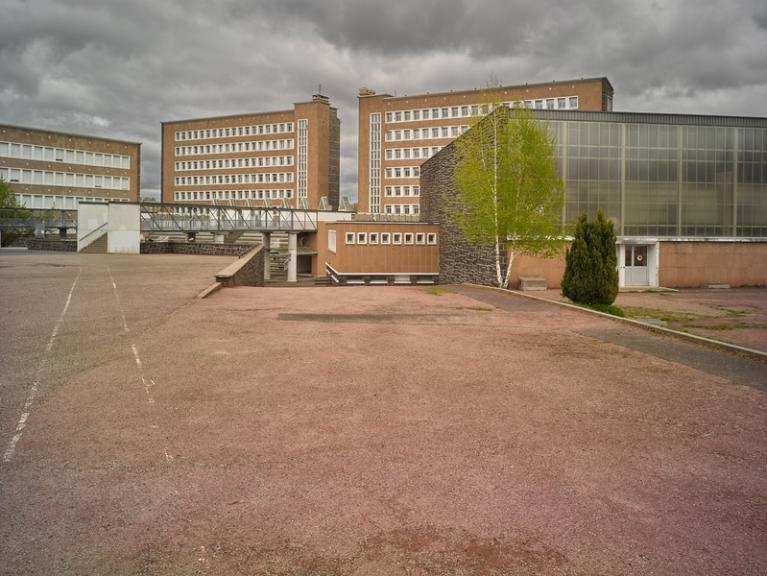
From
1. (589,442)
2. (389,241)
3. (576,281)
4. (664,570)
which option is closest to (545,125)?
(576,281)

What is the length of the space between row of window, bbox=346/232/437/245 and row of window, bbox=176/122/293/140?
5622cm

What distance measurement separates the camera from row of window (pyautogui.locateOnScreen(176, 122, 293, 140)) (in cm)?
9450

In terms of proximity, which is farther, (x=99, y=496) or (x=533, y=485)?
(x=533, y=485)

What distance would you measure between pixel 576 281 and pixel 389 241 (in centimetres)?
2604

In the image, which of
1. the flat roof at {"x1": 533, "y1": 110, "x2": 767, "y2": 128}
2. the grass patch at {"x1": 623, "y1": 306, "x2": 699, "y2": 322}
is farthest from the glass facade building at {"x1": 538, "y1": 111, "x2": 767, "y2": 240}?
the grass patch at {"x1": 623, "y1": 306, "x2": 699, "y2": 322}

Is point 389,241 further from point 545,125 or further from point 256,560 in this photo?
point 256,560

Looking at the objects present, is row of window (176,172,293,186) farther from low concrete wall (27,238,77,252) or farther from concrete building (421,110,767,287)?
concrete building (421,110,767,287)

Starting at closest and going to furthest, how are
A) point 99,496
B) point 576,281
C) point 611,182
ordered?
point 99,496 → point 576,281 → point 611,182

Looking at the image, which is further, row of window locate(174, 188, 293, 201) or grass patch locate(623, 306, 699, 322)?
A: row of window locate(174, 188, 293, 201)

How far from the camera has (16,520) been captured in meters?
3.90

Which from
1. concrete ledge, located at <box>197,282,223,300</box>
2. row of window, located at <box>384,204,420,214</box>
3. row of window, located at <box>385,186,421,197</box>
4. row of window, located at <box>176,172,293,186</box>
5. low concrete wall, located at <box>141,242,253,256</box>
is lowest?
concrete ledge, located at <box>197,282,223,300</box>

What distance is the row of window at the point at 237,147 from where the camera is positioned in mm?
94500

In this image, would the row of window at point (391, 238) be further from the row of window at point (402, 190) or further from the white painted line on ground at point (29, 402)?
the row of window at point (402, 190)

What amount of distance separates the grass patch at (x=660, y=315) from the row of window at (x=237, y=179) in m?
81.6
